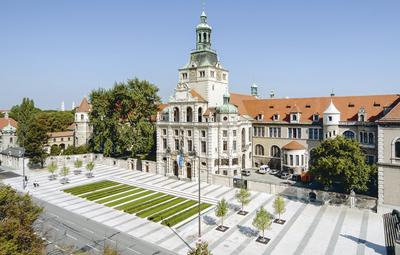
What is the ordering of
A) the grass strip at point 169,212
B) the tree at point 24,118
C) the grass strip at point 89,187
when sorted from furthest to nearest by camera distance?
the tree at point 24,118 < the grass strip at point 89,187 < the grass strip at point 169,212

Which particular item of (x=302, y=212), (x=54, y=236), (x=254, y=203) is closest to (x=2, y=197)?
(x=54, y=236)

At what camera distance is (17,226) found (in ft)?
71.6

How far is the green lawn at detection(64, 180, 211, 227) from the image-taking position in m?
38.4

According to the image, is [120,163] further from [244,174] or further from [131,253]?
[131,253]

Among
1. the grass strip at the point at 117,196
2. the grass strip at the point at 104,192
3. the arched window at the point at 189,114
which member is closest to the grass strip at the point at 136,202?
the grass strip at the point at 117,196

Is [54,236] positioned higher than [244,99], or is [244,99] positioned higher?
[244,99]

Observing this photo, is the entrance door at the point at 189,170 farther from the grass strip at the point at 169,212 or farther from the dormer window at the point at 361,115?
the dormer window at the point at 361,115

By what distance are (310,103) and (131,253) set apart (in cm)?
4563

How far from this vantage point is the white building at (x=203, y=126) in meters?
55.6

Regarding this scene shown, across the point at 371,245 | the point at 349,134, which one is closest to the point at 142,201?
the point at 371,245

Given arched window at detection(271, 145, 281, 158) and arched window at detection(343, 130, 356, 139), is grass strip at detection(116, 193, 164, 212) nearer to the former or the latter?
arched window at detection(271, 145, 281, 158)

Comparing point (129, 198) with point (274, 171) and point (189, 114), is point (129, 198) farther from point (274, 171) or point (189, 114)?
point (274, 171)

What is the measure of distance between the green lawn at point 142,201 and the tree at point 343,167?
1661 cm

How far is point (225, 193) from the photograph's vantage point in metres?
47.8
